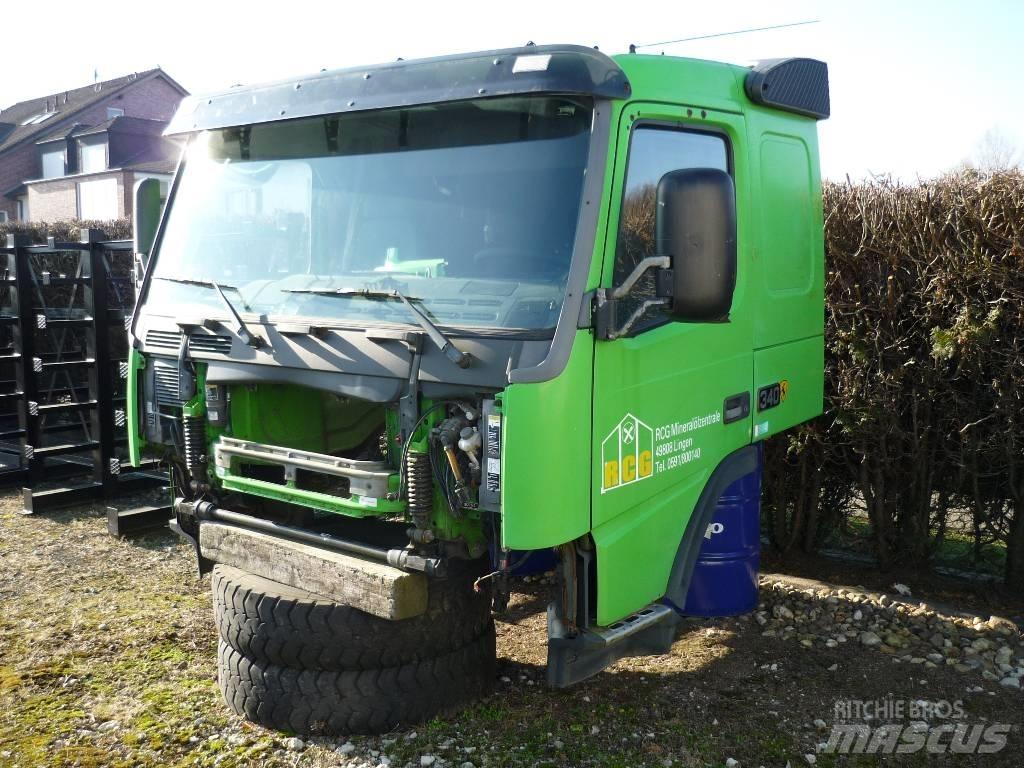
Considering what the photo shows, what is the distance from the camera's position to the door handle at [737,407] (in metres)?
4.16

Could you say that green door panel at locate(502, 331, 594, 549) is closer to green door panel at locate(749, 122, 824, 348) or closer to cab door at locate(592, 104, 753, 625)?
cab door at locate(592, 104, 753, 625)

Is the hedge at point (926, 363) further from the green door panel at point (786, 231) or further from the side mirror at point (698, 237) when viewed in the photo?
the side mirror at point (698, 237)

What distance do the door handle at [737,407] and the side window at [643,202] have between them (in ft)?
2.22

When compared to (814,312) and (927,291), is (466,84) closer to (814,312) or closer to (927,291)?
(814,312)

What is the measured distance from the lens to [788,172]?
462 centimetres

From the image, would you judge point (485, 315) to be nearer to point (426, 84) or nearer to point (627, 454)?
point (627, 454)

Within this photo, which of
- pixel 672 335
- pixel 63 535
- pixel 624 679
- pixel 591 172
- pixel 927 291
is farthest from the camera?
pixel 63 535

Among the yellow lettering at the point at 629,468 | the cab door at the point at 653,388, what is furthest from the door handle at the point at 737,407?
the yellow lettering at the point at 629,468

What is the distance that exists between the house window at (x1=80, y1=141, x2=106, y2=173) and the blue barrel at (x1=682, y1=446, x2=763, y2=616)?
3731cm

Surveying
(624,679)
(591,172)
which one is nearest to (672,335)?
(591,172)

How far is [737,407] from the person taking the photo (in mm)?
4230

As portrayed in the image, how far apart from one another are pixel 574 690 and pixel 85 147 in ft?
130

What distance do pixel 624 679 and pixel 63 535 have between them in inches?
182

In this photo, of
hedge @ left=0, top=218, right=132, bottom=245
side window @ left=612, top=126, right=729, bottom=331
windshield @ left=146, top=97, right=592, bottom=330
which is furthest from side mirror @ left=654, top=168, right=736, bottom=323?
hedge @ left=0, top=218, right=132, bottom=245
